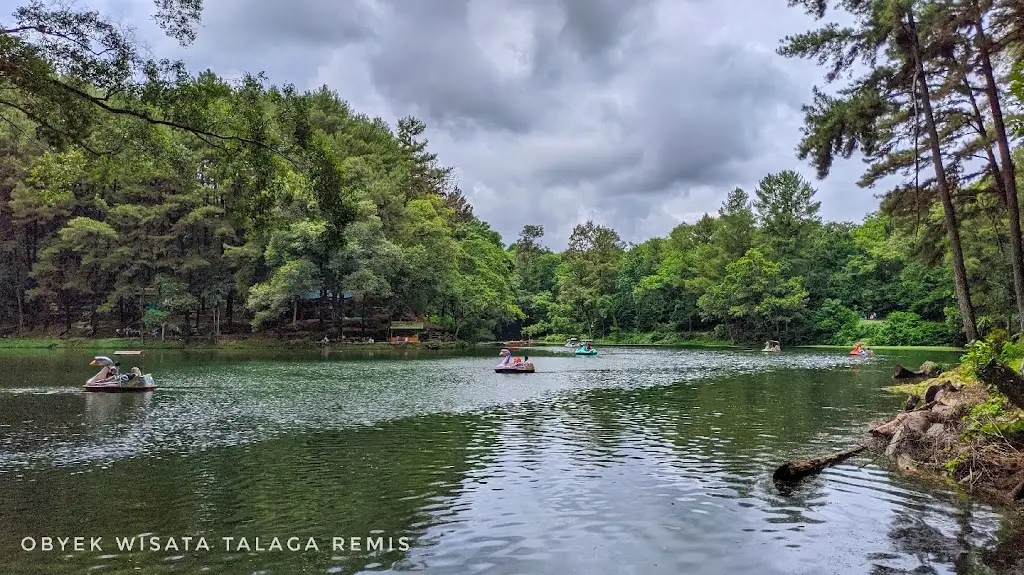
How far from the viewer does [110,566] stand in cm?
643

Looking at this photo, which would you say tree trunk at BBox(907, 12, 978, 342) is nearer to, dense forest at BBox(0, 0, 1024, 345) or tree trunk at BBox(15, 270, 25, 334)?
dense forest at BBox(0, 0, 1024, 345)

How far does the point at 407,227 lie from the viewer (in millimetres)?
60938

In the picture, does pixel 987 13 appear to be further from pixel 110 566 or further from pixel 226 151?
pixel 110 566

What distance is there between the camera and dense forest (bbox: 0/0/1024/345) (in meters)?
14.4

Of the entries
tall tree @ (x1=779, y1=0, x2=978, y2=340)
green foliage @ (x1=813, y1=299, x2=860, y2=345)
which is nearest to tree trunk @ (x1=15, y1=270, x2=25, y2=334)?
tall tree @ (x1=779, y1=0, x2=978, y2=340)

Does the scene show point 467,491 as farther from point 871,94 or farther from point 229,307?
point 229,307

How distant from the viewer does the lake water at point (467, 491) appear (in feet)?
22.2

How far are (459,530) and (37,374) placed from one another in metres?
30.8

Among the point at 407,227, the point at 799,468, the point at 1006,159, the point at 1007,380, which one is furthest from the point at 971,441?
the point at 407,227

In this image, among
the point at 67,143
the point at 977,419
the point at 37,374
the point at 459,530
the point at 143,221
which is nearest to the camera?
the point at 459,530

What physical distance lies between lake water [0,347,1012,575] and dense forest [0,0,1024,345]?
216 inches

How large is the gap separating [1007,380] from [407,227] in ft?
183

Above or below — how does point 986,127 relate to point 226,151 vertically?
above

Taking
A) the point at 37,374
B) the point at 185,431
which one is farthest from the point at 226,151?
the point at 37,374
